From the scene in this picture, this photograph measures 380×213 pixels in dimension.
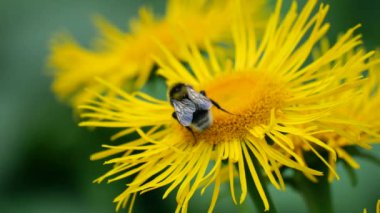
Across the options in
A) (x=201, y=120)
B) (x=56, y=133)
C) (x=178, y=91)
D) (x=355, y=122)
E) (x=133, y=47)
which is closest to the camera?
(x=355, y=122)

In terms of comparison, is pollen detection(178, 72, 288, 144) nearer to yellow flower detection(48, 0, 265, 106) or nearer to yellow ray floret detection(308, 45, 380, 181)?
yellow ray floret detection(308, 45, 380, 181)

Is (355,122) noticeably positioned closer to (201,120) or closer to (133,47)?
(201,120)

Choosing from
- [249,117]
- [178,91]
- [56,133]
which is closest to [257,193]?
[249,117]

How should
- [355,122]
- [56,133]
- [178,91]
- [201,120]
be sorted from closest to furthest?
[355,122]
[201,120]
[178,91]
[56,133]

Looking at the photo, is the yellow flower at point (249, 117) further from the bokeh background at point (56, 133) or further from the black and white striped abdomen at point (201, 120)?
the bokeh background at point (56, 133)

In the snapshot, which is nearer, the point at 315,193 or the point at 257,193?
the point at 257,193

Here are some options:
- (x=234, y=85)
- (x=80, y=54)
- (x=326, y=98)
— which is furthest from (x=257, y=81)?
(x=80, y=54)

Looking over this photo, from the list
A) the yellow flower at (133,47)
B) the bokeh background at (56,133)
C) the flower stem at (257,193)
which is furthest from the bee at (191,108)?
the bokeh background at (56,133)
